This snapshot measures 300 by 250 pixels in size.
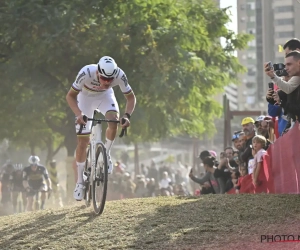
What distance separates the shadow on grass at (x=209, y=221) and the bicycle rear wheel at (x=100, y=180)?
27.0 inches

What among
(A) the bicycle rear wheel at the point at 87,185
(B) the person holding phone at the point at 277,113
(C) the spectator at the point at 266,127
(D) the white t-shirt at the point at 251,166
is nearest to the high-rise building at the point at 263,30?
(C) the spectator at the point at 266,127

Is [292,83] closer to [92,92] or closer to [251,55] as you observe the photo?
[92,92]

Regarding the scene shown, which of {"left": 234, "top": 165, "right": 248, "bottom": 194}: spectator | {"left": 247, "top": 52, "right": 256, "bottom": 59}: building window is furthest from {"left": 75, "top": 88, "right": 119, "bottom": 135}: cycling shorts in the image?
{"left": 247, "top": 52, "right": 256, "bottom": 59}: building window

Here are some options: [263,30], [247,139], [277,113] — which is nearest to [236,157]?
[247,139]

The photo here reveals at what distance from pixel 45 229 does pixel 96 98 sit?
196cm

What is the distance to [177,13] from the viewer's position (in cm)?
2566

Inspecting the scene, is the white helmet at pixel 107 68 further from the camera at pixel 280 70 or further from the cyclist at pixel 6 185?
the cyclist at pixel 6 185

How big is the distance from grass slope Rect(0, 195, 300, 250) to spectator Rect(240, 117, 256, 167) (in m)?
2.18

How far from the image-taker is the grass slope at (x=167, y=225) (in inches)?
329

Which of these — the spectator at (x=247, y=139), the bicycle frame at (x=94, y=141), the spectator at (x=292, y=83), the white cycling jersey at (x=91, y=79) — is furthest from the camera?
the spectator at (x=247, y=139)

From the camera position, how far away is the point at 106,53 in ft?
77.9

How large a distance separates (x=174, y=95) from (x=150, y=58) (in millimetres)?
1265

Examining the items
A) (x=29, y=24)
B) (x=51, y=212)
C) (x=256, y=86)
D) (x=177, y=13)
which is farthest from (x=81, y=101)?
(x=256, y=86)

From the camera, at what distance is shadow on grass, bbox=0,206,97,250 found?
9461 millimetres
